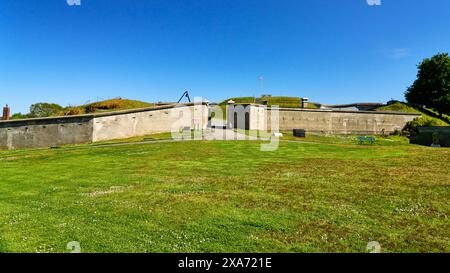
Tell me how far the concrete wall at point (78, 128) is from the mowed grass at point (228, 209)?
20.4 meters

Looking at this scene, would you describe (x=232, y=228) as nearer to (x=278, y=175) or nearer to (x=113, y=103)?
(x=278, y=175)

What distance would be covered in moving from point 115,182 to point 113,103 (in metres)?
46.2

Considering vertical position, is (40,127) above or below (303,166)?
above

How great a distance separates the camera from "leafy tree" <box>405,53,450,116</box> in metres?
70.9

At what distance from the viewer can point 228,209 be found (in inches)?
368

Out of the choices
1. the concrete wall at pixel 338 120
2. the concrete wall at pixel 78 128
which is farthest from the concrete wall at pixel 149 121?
the concrete wall at pixel 338 120

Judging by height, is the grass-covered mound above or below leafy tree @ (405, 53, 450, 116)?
below

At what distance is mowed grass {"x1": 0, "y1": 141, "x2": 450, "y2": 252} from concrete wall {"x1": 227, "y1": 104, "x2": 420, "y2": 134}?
35762 mm

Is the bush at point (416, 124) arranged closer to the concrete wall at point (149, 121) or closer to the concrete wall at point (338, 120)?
the concrete wall at point (338, 120)

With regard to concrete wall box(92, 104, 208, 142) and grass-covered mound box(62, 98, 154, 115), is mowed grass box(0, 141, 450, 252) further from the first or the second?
grass-covered mound box(62, 98, 154, 115)

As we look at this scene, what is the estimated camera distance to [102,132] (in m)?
37.7

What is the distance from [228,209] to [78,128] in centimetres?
3308

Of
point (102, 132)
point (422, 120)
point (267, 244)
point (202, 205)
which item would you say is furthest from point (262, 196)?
point (422, 120)

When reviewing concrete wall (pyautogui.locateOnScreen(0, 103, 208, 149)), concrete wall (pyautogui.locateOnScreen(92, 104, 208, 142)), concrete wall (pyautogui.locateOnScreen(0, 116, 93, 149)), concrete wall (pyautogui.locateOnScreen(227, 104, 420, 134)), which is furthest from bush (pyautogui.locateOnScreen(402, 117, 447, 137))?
concrete wall (pyautogui.locateOnScreen(0, 116, 93, 149))
